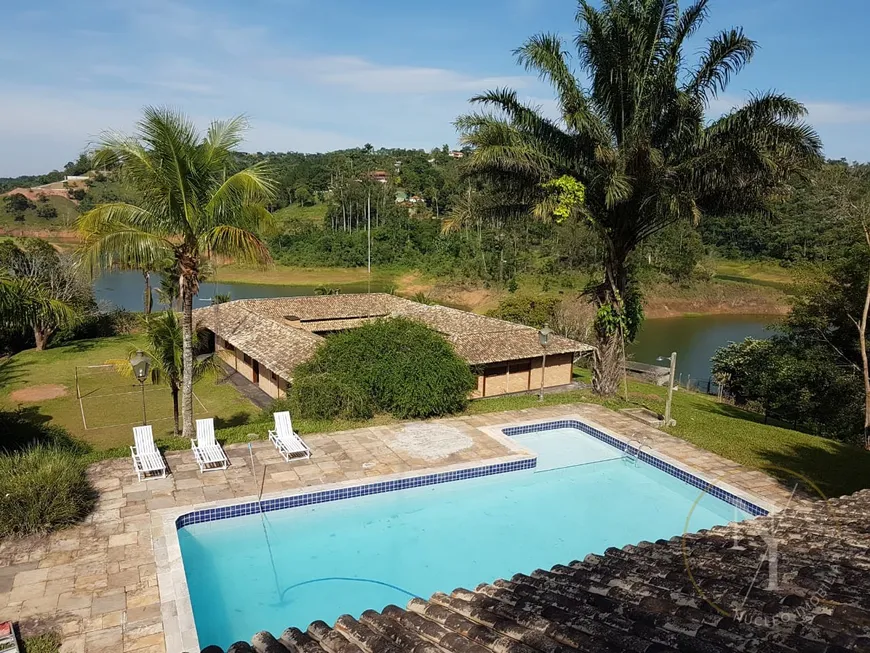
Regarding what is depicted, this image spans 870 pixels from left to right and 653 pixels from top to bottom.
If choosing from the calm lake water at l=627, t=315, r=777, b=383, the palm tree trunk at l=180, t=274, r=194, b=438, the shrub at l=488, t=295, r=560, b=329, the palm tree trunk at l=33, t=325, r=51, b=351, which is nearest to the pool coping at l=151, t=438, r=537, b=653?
the palm tree trunk at l=180, t=274, r=194, b=438

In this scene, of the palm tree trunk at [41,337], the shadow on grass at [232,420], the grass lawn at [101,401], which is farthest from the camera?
the palm tree trunk at [41,337]

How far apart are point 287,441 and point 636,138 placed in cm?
984

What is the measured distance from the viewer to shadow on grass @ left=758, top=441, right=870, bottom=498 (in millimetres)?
11305

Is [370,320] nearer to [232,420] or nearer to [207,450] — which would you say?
Answer: [232,420]

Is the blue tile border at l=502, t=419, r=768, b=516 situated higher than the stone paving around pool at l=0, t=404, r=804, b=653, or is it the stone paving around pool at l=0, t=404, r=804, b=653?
the stone paving around pool at l=0, t=404, r=804, b=653

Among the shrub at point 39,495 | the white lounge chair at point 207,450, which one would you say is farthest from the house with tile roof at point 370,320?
the shrub at point 39,495

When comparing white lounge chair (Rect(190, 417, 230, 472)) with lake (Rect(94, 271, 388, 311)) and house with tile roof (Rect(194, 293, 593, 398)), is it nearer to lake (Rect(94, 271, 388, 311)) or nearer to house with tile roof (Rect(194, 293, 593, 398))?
house with tile roof (Rect(194, 293, 593, 398))

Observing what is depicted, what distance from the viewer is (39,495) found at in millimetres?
8633

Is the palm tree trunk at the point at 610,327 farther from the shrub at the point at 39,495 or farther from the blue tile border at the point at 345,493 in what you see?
the shrub at the point at 39,495

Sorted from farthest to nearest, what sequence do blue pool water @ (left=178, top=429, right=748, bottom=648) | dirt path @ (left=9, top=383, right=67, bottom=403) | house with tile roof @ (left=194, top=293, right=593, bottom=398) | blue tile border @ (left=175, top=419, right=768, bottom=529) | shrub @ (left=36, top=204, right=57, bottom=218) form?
shrub @ (left=36, top=204, right=57, bottom=218)
dirt path @ (left=9, top=383, right=67, bottom=403)
house with tile roof @ (left=194, top=293, right=593, bottom=398)
blue tile border @ (left=175, top=419, right=768, bottom=529)
blue pool water @ (left=178, top=429, right=748, bottom=648)

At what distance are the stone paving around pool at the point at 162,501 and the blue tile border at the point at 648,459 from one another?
28cm

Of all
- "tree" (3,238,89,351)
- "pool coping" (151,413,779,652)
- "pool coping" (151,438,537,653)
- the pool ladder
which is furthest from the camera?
"tree" (3,238,89,351)

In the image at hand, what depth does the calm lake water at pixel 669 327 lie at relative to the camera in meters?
35.7

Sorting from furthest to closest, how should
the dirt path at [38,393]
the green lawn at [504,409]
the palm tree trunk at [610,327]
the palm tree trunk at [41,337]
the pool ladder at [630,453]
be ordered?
the palm tree trunk at [41,337], the dirt path at [38,393], the palm tree trunk at [610,327], the pool ladder at [630,453], the green lawn at [504,409]
